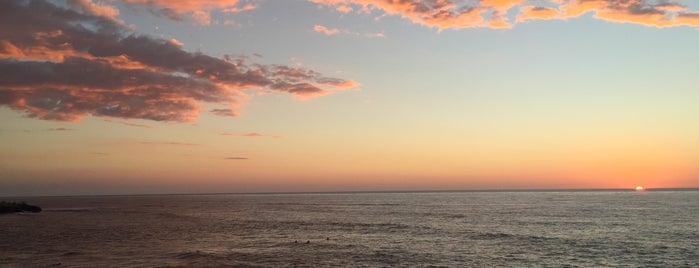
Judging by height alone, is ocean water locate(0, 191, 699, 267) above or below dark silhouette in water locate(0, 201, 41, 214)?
below

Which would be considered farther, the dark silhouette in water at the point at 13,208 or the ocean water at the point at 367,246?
the dark silhouette in water at the point at 13,208

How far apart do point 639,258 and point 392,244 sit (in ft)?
92.2

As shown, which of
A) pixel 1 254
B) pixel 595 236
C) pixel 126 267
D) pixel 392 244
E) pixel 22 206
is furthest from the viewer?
Result: pixel 22 206

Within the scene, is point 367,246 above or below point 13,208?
below

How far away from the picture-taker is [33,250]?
58.4 m

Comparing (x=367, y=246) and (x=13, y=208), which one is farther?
(x=13, y=208)

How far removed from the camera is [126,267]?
4616cm

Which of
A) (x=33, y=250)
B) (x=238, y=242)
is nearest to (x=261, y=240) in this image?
(x=238, y=242)

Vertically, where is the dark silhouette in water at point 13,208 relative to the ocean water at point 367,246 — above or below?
above

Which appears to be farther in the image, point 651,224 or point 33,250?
point 651,224

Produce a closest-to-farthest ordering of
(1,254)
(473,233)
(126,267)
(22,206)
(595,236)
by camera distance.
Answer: (126,267), (1,254), (595,236), (473,233), (22,206)

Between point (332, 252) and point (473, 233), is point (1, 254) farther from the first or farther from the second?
point (473, 233)

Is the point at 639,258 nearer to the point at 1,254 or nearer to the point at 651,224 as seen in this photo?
the point at 651,224

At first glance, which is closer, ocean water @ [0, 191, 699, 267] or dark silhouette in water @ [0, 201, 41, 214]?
ocean water @ [0, 191, 699, 267]
